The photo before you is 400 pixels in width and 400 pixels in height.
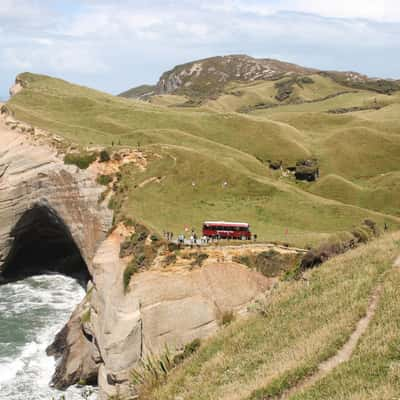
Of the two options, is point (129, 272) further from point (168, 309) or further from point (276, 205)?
point (276, 205)

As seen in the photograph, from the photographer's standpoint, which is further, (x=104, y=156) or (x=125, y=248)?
(x=104, y=156)

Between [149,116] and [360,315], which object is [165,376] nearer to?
[360,315]

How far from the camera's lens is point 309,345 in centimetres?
1730

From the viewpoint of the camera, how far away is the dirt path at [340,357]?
15.1 meters

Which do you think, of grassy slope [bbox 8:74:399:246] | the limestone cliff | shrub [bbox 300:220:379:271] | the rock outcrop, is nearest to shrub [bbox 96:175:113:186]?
the limestone cliff

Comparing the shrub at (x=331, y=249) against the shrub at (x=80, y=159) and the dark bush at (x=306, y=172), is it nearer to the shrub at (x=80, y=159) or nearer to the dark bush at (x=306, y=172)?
the shrub at (x=80, y=159)

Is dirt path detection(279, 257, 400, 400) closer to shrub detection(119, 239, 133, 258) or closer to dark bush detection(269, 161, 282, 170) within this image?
shrub detection(119, 239, 133, 258)

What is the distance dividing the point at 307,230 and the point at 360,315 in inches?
1206

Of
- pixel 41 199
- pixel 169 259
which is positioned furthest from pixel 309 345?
pixel 41 199

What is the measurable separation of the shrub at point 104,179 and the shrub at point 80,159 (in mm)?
2582

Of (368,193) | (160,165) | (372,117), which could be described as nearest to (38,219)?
(160,165)

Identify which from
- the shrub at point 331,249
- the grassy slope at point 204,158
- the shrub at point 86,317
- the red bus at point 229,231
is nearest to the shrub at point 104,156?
the grassy slope at point 204,158

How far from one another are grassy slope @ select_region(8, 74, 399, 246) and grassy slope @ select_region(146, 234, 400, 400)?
1785cm

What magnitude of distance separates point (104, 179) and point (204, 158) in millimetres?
12447
